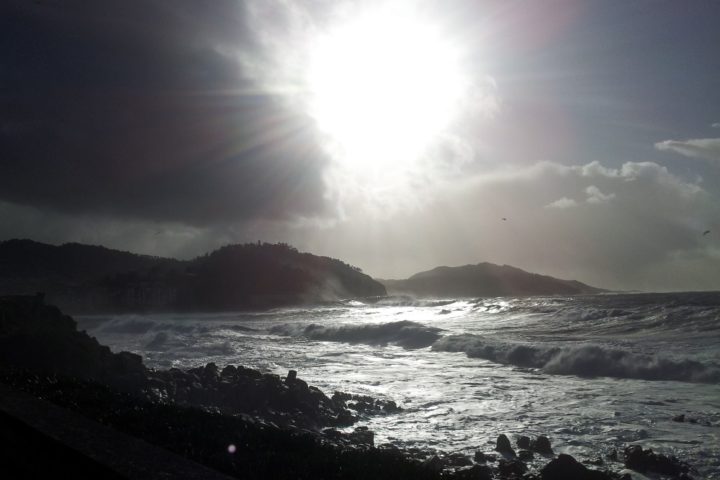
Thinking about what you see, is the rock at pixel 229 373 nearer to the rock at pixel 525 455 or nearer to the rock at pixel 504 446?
Result: the rock at pixel 504 446

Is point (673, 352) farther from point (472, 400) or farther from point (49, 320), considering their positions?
point (49, 320)

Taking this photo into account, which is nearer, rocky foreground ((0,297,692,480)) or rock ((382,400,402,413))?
rocky foreground ((0,297,692,480))

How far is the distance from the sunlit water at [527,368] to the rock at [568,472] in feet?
4.44

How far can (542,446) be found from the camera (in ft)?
25.7

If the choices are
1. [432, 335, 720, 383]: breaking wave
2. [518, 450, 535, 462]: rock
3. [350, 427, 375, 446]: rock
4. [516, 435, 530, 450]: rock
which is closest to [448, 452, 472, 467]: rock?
[518, 450, 535, 462]: rock

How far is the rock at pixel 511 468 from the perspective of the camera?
6.83 m

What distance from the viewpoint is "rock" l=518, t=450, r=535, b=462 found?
24.6ft

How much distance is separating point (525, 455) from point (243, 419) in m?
3.58

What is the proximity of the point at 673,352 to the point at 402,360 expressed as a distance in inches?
302

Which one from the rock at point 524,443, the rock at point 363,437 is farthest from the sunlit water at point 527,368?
the rock at point 524,443

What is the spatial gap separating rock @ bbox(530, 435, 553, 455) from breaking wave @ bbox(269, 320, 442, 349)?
1576 cm

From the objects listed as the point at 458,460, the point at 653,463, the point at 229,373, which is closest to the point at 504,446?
the point at 458,460

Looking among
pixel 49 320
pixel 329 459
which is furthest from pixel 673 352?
pixel 49 320

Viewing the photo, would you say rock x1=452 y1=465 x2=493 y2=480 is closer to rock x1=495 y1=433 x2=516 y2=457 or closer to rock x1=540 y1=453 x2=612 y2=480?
rock x1=540 y1=453 x2=612 y2=480
